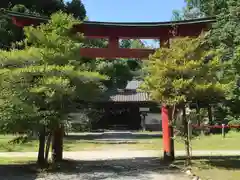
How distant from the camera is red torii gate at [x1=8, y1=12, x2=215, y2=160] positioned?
1611 cm

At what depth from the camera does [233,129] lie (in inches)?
1176

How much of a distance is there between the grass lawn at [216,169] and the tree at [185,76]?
687mm

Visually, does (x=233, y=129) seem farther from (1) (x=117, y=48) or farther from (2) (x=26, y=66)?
(2) (x=26, y=66)

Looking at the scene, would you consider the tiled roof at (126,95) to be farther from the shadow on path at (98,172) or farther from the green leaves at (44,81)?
the green leaves at (44,81)

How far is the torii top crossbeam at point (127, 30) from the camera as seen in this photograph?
53.3 feet

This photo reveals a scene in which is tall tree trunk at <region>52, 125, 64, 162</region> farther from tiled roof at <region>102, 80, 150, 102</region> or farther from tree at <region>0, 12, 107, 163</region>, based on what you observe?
tiled roof at <region>102, 80, 150, 102</region>

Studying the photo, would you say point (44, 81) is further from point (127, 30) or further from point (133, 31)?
point (133, 31)

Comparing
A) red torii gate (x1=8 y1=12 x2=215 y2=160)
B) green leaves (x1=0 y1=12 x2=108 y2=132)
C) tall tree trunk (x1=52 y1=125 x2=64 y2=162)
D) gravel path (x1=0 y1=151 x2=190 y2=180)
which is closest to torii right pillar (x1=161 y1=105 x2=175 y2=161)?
red torii gate (x1=8 y1=12 x2=215 y2=160)

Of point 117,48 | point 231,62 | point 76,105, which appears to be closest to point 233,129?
point 231,62

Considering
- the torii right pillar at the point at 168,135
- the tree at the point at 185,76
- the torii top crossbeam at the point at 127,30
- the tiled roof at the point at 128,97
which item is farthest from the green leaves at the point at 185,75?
the tiled roof at the point at 128,97

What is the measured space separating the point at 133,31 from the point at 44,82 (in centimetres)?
599

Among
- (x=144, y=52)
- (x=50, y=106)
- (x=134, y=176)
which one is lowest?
(x=134, y=176)

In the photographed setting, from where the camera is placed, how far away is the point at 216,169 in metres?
12.6

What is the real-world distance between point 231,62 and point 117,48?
4.88 m
